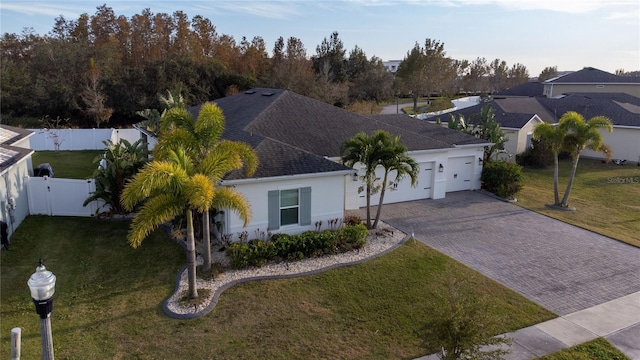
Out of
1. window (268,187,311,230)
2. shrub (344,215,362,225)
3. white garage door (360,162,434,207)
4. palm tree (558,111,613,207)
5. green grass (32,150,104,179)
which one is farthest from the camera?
green grass (32,150,104,179)

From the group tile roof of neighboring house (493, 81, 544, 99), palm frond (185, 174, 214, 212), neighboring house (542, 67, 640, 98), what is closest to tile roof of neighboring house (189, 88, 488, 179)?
palm frond (185, 174, 214, 212)

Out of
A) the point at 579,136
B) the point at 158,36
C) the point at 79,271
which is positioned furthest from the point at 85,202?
the point at 158,36

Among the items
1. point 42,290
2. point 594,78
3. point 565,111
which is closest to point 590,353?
point 42,290

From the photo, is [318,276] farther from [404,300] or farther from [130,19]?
[130,19]

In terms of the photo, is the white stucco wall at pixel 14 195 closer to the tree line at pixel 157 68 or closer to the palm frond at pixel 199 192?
the palm frond at pixel 199 192

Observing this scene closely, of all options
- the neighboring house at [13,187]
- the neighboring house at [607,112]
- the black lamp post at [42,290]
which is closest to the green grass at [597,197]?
the neighboring house at [607,112]

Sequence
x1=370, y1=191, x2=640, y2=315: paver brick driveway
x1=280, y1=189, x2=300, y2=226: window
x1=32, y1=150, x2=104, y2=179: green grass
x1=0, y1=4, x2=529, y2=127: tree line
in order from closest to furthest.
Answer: x1=370, y1=191, x2=640, y2=315: paver brick driveway
x1=280, y1=189, x2=300, y2=226: window
x1=32, y1=150, x2=104, y2=179: green grass
x1=0, y1=4, x2=529, y2=127: tree line

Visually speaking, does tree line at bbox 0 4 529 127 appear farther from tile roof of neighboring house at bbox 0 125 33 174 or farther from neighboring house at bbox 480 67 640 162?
neighboring house at bbox 480 67 640 162
